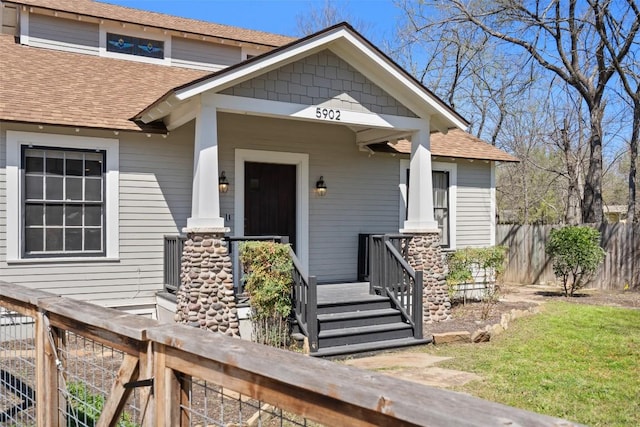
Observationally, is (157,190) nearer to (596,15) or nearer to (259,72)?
(259,72)

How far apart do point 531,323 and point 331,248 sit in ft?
12.6

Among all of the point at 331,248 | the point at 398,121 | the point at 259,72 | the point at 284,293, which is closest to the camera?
the point at 284,293

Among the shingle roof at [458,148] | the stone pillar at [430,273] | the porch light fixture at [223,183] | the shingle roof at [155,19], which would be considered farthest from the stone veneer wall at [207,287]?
the shingle roof at [155,19]

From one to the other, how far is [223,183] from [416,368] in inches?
184

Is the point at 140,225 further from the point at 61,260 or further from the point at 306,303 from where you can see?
the point at 306,303

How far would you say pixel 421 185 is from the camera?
9398 millimetres

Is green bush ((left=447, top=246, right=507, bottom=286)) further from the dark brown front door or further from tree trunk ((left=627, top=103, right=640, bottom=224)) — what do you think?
tree trunk ((left=627, top=103, right=640, bottom=224))

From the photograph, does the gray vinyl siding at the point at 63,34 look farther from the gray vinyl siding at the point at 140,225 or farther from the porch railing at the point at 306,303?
the porch railing at the point at 306,303

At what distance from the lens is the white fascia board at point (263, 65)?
7234 millimetres

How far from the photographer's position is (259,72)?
7.82 metres

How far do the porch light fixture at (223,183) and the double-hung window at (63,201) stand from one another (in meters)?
1.90

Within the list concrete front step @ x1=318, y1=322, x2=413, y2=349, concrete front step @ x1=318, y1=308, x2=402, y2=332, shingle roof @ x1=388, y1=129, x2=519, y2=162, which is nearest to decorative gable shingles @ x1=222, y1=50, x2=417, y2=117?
shingle roof @ x1=388, y1=129, x2=519, y2=162

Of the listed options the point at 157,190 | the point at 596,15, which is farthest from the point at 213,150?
the point at 596,15

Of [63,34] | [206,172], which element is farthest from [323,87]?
[63,34]
